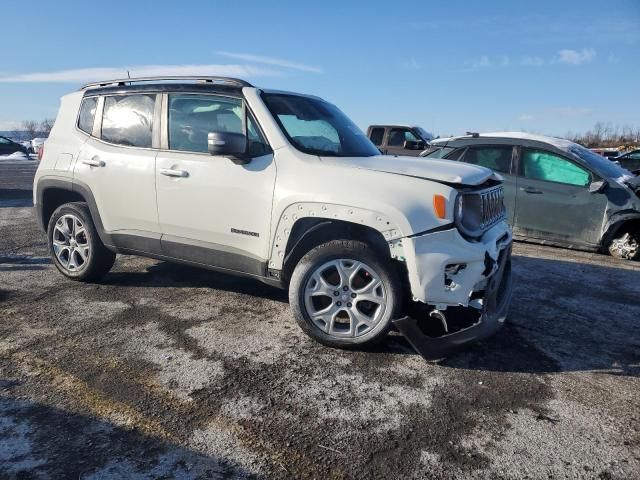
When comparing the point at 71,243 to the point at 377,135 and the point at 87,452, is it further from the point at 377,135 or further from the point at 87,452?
the point at 377,135

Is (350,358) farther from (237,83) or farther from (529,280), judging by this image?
(529,280)

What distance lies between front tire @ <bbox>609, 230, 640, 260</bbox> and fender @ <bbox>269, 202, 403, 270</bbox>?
538 centimetres


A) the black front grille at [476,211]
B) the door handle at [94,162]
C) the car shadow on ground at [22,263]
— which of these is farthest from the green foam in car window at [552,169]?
the car shadow on ground at [22,263]

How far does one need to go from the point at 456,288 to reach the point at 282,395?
1331 millimetres

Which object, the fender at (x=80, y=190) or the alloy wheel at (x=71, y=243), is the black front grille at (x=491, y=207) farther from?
the alloy wheel at (x=71, y=243)

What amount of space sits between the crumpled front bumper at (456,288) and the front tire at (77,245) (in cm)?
323

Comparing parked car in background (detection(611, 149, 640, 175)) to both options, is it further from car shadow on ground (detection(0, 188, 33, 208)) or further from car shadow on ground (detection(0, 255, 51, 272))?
car shadow on ground (detection(0, 188, 33, 208))

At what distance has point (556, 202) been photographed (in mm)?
7309

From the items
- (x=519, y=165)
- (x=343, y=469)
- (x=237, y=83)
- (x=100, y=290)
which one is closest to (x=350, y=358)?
(x=343, y=469)

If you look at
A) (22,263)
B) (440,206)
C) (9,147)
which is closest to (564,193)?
(440,206)

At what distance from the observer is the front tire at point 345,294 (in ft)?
11.4

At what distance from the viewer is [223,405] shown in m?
2.84

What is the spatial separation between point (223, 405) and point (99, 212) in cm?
Answer: 275

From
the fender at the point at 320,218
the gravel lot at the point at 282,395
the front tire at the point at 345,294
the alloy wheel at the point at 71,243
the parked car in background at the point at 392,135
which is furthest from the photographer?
the parked car in background at the point at 392,135
